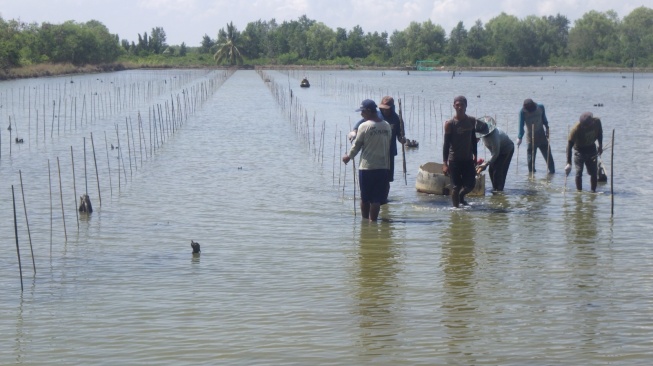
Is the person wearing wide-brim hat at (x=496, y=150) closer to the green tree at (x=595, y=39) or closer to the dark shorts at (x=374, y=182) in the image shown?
the dark shorts at (x=374, y=182)

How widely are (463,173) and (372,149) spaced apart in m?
1.77

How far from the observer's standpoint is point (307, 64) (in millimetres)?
117625

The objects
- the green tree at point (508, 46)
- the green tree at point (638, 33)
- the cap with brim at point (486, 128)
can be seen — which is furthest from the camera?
the green tree at point (508, 46)

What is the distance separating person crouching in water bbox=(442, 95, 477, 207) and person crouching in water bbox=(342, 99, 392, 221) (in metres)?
1.07

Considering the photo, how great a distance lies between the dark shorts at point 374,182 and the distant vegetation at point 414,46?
84309mm

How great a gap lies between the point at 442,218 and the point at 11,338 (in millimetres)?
5994

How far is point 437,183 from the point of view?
42.3 feet


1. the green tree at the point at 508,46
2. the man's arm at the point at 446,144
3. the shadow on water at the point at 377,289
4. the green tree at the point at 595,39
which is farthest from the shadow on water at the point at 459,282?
the green tree at the point at 508,46

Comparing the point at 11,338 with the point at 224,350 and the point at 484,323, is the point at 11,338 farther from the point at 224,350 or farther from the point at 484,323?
the point at 484,323

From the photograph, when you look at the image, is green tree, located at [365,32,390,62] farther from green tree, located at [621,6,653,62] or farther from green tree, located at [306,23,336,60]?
green tree, located at [621,6,653,62]

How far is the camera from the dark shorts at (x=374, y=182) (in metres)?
10.1

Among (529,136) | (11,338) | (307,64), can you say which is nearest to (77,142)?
(529,136)

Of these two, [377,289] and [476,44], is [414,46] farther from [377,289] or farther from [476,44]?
[377,289]

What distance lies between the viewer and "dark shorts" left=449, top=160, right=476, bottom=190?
438 inches
